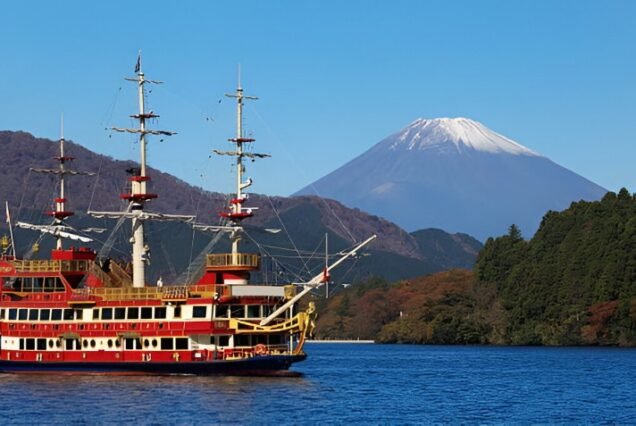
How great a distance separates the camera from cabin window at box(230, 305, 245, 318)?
5938 centimetres

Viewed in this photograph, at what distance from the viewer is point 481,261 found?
12700 centimetres

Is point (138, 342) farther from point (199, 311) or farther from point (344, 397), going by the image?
point (344, 397)

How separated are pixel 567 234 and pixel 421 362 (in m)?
36.3

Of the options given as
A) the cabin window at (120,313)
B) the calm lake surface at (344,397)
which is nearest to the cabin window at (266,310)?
the calm lake surface at (344,397)

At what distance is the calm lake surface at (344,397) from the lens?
45.3 meters

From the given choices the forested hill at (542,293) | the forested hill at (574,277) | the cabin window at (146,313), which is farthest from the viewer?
the forested hill at (542,293)

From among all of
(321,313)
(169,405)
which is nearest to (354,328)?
(321,313)

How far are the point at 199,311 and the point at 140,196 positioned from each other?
929 centimetres

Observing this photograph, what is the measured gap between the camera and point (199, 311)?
194 ft

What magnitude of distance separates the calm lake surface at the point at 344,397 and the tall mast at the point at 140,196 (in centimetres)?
677

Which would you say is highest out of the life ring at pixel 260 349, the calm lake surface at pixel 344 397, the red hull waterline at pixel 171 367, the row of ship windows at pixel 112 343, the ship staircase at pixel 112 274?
the ship staircase at pixel 112 274

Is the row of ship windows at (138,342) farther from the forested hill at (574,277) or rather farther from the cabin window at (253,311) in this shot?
the forested hill at (574,277)

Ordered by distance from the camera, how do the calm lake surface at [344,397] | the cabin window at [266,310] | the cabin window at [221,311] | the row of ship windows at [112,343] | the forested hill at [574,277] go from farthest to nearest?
the forested hill at [574,277], the cabin window at [266,310], the row of ship windows at [112,343], the cabin window at [221,311], the calm lake surface at [344,397]

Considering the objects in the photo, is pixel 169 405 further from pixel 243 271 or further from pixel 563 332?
pixel 563 332
